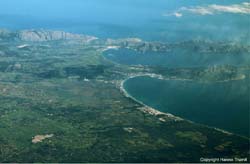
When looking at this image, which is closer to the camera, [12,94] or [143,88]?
[12,94]

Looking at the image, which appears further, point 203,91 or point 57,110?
point 203,91

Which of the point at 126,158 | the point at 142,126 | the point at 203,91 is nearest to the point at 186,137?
the point at 142,126

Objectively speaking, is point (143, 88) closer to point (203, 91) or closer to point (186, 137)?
point (203, 91)

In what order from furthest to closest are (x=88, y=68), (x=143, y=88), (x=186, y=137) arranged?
(x=88, y=68) → (x=143, y=88) → (x=186, y=137)

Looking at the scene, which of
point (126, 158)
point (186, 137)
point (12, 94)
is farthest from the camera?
point (12, 94)

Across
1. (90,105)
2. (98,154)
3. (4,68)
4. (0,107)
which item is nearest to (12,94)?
(0,107)

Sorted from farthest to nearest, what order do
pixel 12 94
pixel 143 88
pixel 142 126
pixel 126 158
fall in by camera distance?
1. pixel 143 88
2. pixel 12 94
3. pixel 142 126
4. pixel 126 158

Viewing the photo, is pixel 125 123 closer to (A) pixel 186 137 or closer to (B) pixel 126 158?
(A) pixel 186 137
